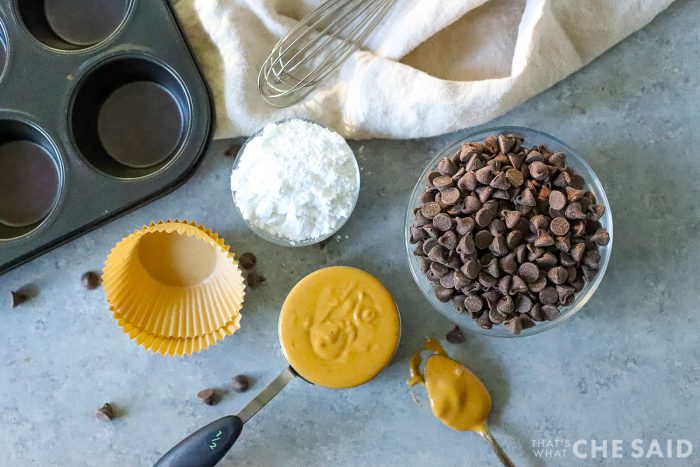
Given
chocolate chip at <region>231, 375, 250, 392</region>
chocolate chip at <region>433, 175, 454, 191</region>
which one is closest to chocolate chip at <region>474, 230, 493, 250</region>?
chocolate chip at <region>433, 175, 454, 191</region>

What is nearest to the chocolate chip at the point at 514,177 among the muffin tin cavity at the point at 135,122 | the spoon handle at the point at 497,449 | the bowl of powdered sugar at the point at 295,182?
the bowl of powdered sugar at the point at 295,182

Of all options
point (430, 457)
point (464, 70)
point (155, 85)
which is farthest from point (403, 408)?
point (155, 85)

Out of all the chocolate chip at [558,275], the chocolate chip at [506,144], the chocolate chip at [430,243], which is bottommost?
the chocolate chip at [558,275]

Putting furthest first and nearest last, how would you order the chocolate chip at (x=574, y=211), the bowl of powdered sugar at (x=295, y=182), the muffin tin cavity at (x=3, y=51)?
the muffin tin cavity at (x=3, y=51)
the bowl of powdered sugar at (x=295, y=182)
the chocolate chip at (x=574, y=211)

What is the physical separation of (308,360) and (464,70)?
0.70 meters

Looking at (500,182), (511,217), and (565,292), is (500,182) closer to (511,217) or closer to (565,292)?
(511,217)

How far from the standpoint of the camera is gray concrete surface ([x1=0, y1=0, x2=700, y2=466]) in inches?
53.9

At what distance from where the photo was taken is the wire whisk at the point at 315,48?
4.33 feet

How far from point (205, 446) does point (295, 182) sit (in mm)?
539

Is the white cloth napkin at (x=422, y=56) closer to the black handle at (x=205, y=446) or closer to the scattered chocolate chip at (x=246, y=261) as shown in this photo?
the scattered chocolate chip at (x=246, y=261)

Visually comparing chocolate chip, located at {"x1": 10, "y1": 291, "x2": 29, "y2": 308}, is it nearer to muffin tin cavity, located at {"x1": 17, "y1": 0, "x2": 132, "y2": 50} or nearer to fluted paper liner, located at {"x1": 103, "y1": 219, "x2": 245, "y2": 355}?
fluted paper liner, located at {"x1": 103, "y1": 219, "x2": 245, "y2": 355}

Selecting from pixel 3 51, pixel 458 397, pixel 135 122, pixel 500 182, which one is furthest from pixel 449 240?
pixel 3 51

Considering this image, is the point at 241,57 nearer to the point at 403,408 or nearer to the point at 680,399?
the point at 403,408

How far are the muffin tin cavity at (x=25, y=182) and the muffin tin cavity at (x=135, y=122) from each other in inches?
4.5
